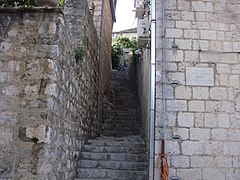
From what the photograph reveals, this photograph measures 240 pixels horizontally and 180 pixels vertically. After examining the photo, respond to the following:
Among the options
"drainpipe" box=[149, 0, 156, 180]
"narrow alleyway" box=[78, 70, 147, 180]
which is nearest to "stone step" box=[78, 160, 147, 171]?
"narrow alleyway" box=[78, 70, 147, 180]

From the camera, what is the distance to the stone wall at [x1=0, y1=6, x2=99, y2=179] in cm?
308

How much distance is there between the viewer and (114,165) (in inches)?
190

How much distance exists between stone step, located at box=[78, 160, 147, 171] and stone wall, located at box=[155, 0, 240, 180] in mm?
798

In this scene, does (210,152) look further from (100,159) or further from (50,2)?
(50,2)

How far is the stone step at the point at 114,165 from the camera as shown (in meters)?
4.77

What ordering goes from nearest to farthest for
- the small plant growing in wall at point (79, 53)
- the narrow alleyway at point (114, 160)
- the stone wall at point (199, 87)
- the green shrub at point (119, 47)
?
the stone wall at point (199, 87) → the small plant growing in wall at point (79, 53) → the narrow alleyway at point (114, 160) → the green shrub at point (119, 47)

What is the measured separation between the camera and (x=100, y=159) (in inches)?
199

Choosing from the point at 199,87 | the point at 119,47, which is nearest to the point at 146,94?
the point at 199,87

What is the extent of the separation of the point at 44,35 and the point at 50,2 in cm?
43

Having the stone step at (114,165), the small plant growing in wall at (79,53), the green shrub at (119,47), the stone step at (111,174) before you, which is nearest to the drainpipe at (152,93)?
the stone step at (111,174)

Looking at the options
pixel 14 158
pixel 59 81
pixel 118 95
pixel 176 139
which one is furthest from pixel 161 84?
pixel 118 95

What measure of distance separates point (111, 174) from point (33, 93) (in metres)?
2.08

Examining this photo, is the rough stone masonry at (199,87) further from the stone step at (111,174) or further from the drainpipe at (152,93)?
the stone step at (111,174)

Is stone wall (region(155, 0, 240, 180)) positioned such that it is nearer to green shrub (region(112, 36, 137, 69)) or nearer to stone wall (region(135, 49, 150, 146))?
Result: stone wall (region(135, 49, 150, 146))
